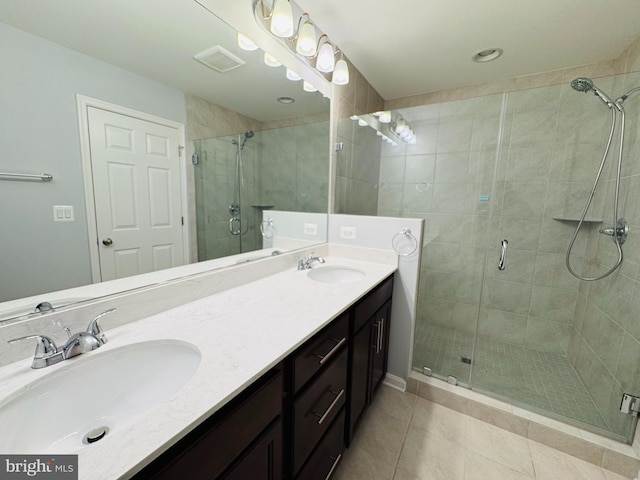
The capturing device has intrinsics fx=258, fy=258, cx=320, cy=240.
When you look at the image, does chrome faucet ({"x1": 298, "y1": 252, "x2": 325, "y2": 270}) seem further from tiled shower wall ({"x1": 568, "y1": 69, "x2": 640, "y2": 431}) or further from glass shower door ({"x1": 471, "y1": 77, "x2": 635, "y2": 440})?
tiled shower wall ({"x1": 568, "y1": 69, "x2": 640, "y2": 431})

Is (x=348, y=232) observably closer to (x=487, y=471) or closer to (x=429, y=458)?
(x=429, y=458)

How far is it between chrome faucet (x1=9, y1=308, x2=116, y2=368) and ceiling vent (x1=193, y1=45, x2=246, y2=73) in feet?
3.38

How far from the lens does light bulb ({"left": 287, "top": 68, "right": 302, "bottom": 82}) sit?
1520 mm

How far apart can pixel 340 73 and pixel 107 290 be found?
69.1 inches

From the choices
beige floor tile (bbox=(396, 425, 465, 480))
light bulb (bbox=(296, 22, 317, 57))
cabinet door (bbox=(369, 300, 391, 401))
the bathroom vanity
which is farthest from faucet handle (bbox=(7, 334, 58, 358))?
light bulb (bbox=(296, 22, 317, 57))

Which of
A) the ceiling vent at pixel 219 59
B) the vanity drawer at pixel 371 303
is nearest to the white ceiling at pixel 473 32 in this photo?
the ceiling vent at pixel 219 59

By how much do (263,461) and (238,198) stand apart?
1.02 meters

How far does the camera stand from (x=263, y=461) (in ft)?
2.21

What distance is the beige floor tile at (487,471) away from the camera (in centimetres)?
122

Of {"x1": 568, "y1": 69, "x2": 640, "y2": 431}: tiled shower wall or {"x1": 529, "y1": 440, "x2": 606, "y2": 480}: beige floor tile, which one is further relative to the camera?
{"x1": 568, "y1": 69, "x2": 640, "y2": 431}: tiled shower wall

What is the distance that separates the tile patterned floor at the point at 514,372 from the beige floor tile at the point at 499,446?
202 millimetres

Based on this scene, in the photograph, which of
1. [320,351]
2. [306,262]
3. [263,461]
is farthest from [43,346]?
[306,262]

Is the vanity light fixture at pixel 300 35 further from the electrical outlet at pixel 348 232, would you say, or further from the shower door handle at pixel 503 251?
the shower door handle at pixel 503 251

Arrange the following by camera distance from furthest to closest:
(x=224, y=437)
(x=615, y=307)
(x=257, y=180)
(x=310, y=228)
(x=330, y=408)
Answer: (x=310, y=228) → (x=615, y=307) → (x=257, y=180) → (x=330, y=408) → (x=224, y=437)
